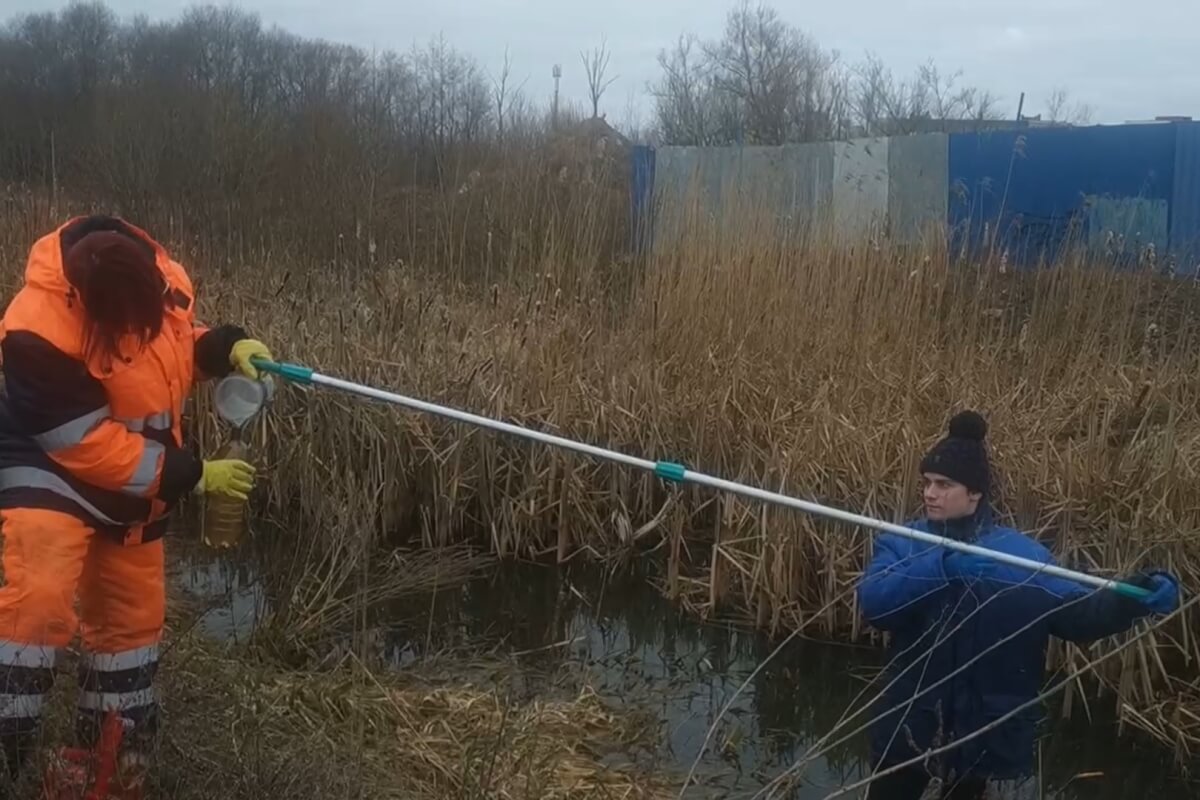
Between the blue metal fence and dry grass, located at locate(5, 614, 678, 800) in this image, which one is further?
the blue metal fence

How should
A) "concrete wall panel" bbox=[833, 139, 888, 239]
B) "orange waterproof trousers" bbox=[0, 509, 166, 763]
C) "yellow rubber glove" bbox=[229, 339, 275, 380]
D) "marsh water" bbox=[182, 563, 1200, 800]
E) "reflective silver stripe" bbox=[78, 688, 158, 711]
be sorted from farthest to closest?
"concrete wall panel" bbox=[833, 139, 888, 239] < "marsh water" bbox=[182, 563, 1200, 800] < "yellow rubber glove" bbox=[229, 339, 275, 380] < "reflective silver stripe" bbox=[78, 688, 158, 711] < "orange waterproof trousers" bbox=[0, 509, 166, 763]

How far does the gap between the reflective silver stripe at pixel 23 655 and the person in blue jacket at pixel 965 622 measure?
1.79 meters

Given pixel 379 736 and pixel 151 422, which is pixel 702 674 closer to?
pixel 379 736

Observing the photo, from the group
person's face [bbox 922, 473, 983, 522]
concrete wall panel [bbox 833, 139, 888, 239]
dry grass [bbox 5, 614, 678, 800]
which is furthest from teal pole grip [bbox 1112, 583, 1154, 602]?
concrete wall panel [bbox 833, 139, 888, 239]

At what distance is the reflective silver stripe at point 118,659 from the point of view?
248 centimetres

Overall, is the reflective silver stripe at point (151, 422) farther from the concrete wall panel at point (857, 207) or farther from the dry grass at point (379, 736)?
the concrete wall panel at point (857, 207)

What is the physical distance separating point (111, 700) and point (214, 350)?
0.84 m

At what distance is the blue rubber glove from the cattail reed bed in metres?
1.67

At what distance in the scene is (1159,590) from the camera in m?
Result: 2.30

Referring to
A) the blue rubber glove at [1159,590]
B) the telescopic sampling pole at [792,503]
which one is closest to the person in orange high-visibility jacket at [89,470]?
the telescopic sampling pole at [792,503]

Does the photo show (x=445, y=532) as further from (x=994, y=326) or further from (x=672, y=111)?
(x=672, y=111)

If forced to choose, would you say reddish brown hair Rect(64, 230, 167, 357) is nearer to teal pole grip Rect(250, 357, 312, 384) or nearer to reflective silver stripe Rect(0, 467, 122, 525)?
reflective silver stripe Rect(0, 467, 122, 525)

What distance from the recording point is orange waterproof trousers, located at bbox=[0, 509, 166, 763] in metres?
2.26

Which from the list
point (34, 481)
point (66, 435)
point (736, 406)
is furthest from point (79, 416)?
point (736, 406)
